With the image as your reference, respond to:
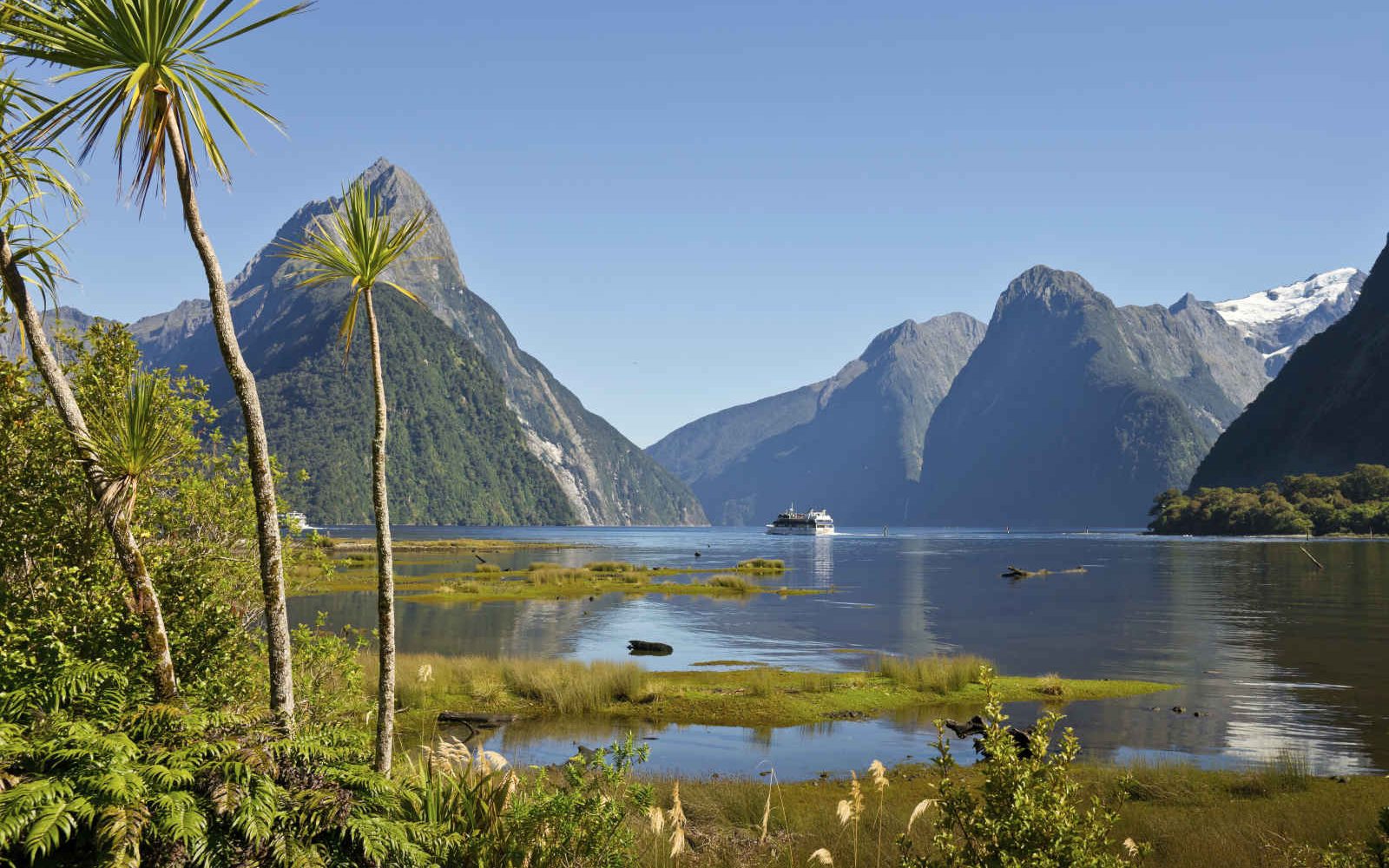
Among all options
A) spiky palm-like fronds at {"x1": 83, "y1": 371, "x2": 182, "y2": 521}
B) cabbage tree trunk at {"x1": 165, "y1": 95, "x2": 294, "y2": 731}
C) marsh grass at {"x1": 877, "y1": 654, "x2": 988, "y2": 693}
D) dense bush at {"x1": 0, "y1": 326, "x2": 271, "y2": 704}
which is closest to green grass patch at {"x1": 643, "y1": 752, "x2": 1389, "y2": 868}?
cabbage tree trunk at {"x1": 165, "y1": 95, "x2": 294, "y2": 731}

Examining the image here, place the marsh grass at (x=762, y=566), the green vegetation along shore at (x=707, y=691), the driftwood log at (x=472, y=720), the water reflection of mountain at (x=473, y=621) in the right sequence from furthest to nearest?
the marsh grass at (x=762, y=566), the water reflection of mountain at (x=473, y=621), the green vegetation along shore at (x=707, y=691), the driftwood log at (x=472, y=720)

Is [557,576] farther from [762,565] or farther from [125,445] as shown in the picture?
[125,445]

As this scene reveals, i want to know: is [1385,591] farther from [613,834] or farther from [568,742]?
[613,834]

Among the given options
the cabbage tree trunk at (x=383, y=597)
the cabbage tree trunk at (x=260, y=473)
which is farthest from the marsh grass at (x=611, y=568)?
the cabbage tree trunk at (x=260, y=473)

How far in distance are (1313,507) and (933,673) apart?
170214mm

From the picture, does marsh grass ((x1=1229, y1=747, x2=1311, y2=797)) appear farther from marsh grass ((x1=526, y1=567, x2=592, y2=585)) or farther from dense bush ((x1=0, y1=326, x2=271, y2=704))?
marsh grass ((x1=526, y1=567, x2=592, y2=585))

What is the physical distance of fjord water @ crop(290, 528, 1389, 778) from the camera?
2586cm

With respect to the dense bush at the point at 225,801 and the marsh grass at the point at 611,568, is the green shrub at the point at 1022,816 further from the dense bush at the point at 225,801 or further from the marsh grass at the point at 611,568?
the marsh grass at the point at 611,568

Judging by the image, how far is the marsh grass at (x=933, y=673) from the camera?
34.2 metres

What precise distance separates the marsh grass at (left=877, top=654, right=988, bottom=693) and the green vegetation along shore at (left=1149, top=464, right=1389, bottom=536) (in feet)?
522

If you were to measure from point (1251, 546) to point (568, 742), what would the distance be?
15024 centimetres

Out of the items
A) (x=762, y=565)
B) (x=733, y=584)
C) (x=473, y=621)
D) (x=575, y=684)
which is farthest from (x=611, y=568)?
(x=575, y=684)

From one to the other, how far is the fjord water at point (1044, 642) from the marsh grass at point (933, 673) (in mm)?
3060

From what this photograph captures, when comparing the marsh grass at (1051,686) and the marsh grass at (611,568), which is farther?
the marsh grass at (611,568)
